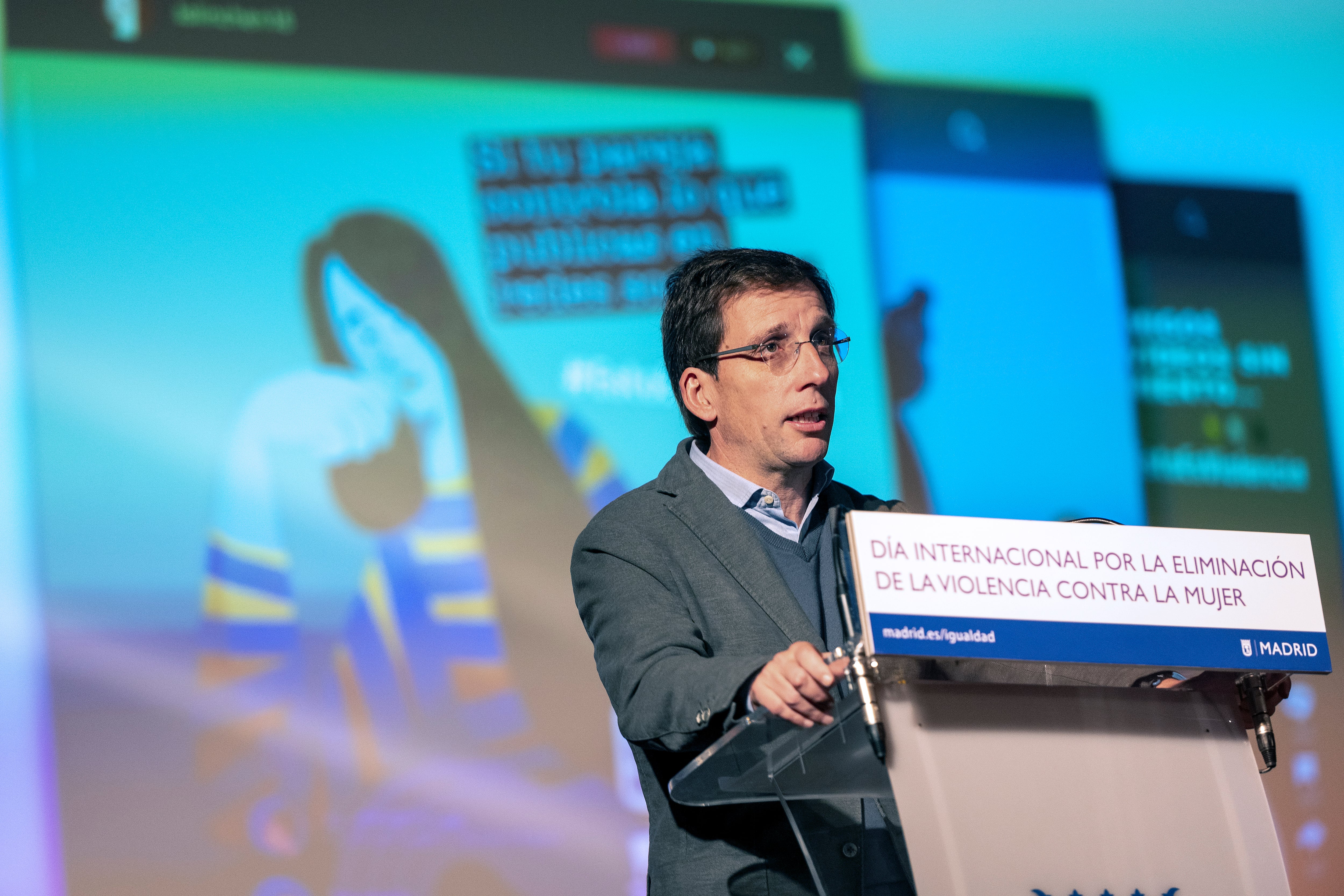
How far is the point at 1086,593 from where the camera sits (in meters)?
1.40

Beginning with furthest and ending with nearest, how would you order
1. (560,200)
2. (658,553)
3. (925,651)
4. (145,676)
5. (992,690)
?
1. (560,200)
2. (145,676)
3. (658,553)
4. (992,690)
5. (925,651)

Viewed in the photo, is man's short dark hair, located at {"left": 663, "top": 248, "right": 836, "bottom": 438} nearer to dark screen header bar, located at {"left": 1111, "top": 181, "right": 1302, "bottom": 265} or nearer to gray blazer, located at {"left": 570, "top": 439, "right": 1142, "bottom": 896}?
gray blazer, located at {"left": 570, "top": 439, "right": 1142, "bottom": 896}

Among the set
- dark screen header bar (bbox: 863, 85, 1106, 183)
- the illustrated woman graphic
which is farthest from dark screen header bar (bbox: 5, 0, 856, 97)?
the illustrated woman graphic

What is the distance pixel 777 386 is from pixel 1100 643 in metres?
0.75

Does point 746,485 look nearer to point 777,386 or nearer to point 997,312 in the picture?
point 777,386

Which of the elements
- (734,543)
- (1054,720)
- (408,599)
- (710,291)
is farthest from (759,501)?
(408,599)

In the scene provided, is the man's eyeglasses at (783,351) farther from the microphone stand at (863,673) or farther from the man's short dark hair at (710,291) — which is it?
the microphone stand at (863,673)

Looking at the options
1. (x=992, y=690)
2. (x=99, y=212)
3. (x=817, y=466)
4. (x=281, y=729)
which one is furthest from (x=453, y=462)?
(x=992, y=690)

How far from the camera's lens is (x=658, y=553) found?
74.4 inches

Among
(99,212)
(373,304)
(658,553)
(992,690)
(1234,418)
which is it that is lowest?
(992,690)

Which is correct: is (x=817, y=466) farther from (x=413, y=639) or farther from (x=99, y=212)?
(x=99, y=212)

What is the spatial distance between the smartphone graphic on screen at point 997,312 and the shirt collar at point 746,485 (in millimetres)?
1994

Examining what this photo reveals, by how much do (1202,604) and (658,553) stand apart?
74 centimetres

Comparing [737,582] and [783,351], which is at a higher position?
[783,351]
